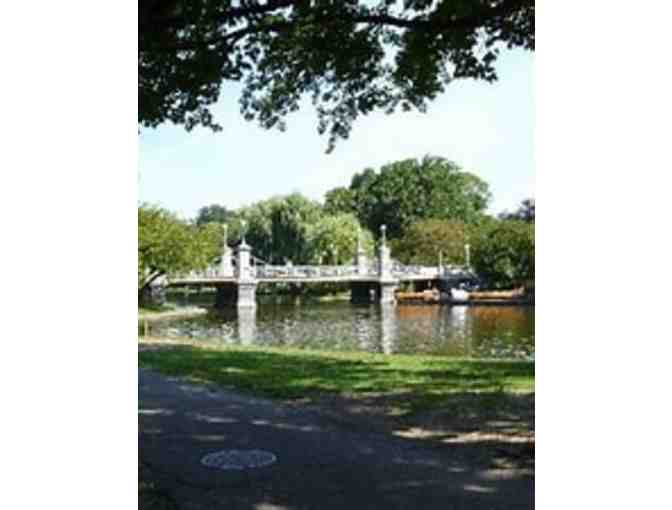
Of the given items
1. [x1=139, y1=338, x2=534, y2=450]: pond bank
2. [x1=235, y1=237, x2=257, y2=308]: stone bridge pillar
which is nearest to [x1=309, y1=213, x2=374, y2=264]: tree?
[x1=235, y1=237, x2=257, y2=308]: stone bridge pillar

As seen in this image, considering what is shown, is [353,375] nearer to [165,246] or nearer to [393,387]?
[393,387]

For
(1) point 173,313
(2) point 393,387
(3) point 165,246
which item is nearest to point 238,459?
(2) point 393,387

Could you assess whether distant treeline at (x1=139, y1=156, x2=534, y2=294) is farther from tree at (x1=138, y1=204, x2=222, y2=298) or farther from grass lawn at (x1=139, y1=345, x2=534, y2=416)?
grass lawn at (x1=139, y1=345, x2=534, y2=416)

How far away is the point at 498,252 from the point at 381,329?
645cm

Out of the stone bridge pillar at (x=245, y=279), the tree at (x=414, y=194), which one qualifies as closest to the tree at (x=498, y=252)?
the tree at (x=414, y=194)

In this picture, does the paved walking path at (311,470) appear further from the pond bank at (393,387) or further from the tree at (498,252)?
the tree at (498,252)

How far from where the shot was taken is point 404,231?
58.9ft

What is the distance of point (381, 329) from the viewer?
12.2 meters

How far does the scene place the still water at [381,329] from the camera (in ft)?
31.9

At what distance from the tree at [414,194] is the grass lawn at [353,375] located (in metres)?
9.39

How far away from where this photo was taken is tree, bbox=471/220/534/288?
17.2 m
